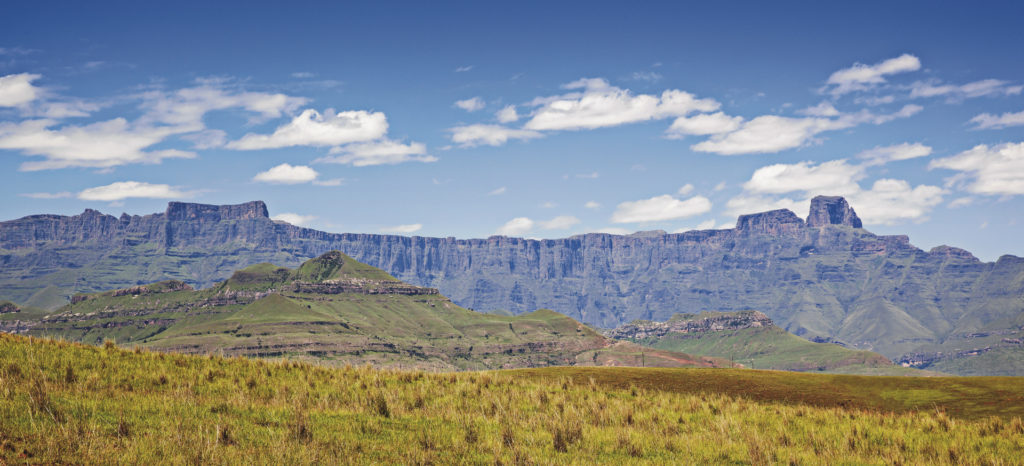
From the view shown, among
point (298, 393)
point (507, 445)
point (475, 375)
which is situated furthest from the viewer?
point (475, 375)

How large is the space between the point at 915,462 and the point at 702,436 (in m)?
4.80

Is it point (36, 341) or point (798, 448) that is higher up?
point (36, 341)

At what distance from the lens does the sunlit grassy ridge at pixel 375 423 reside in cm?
1220

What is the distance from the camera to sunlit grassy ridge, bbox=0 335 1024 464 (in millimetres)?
12203

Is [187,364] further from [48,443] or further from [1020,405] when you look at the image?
[1020,405]

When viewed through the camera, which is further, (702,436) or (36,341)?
(36,341)

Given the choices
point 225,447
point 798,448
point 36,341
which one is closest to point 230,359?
point 36,341

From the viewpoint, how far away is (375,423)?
15.7 metres

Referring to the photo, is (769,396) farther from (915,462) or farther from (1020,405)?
(915,462)

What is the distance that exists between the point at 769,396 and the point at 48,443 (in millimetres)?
28096

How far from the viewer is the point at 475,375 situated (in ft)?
A: 92.0

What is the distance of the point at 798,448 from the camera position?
16359 mm

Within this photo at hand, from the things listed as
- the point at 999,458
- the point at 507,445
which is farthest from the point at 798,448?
the point at 507,445

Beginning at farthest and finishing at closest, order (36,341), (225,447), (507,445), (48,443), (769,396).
A: 1. (769,396)
2. (36,341)
3. (507,445)
4. (225,447)
5. (48,443)
